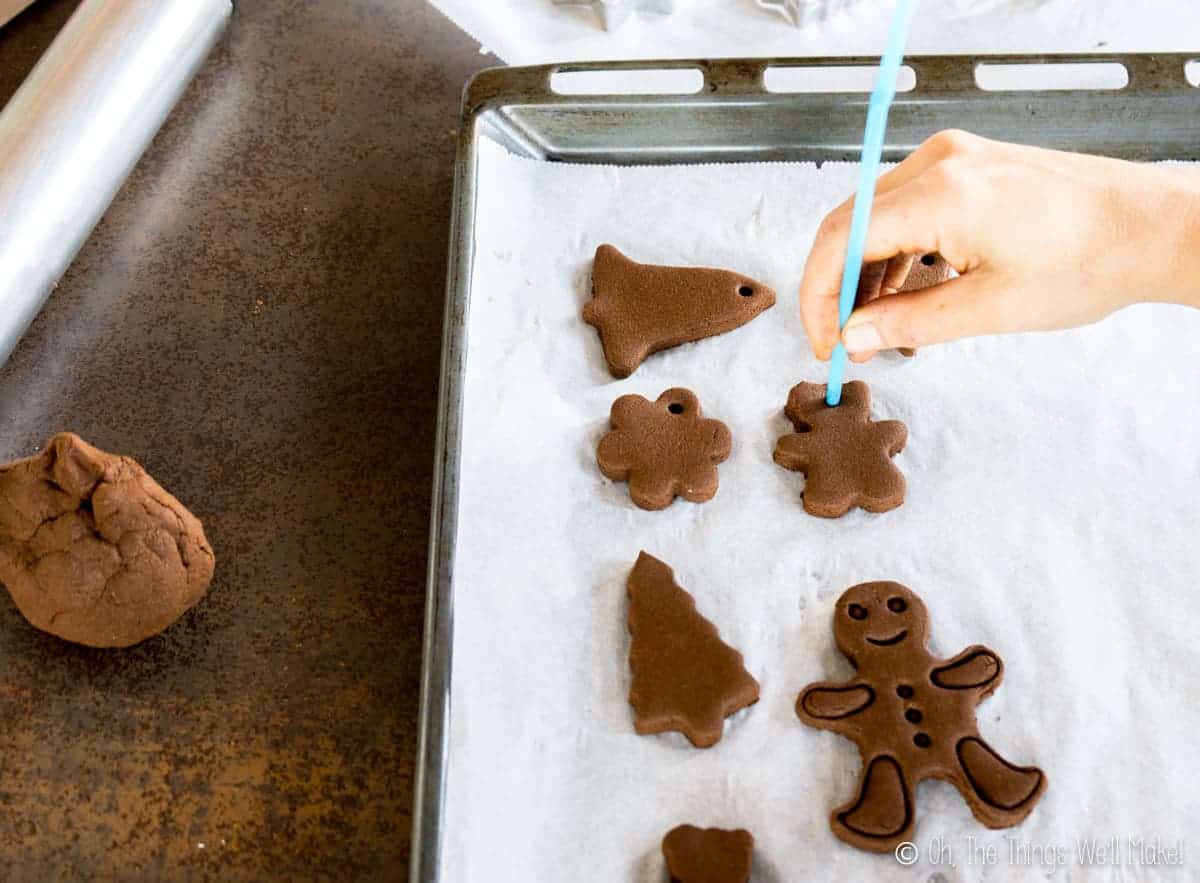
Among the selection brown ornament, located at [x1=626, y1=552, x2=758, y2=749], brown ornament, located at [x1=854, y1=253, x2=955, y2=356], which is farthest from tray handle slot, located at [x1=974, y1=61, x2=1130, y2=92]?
brown ornament, located at [x1=626, y1=552, x2=758, y2=749]

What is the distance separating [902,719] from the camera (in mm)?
942

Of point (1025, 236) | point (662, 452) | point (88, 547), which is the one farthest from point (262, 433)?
point (1025, 236)

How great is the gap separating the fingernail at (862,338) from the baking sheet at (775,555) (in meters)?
0.18

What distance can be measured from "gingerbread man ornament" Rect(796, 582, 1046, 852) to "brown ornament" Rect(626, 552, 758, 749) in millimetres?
67

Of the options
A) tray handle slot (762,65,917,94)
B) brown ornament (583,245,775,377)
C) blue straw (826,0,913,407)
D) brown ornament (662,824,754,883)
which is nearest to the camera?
blue straw (826,0,913,407)

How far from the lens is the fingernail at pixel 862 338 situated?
3.08 feet

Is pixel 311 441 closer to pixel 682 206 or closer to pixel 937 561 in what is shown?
pixel 682 206

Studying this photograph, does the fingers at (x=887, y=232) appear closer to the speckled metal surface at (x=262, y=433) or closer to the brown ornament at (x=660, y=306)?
the brown ornament at (x=660, y=306)

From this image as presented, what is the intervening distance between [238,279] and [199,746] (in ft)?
1.70

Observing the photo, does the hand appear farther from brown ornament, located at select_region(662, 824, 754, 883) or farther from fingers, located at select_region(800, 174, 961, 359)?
brown ornament, located at select_region(662, 824, 754, 883)

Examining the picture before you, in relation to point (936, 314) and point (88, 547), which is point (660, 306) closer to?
point (936, 314)

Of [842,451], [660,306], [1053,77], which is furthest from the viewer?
[1053,77]

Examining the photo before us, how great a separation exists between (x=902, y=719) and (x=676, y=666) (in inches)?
7.6

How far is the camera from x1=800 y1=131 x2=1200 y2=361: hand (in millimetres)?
886
